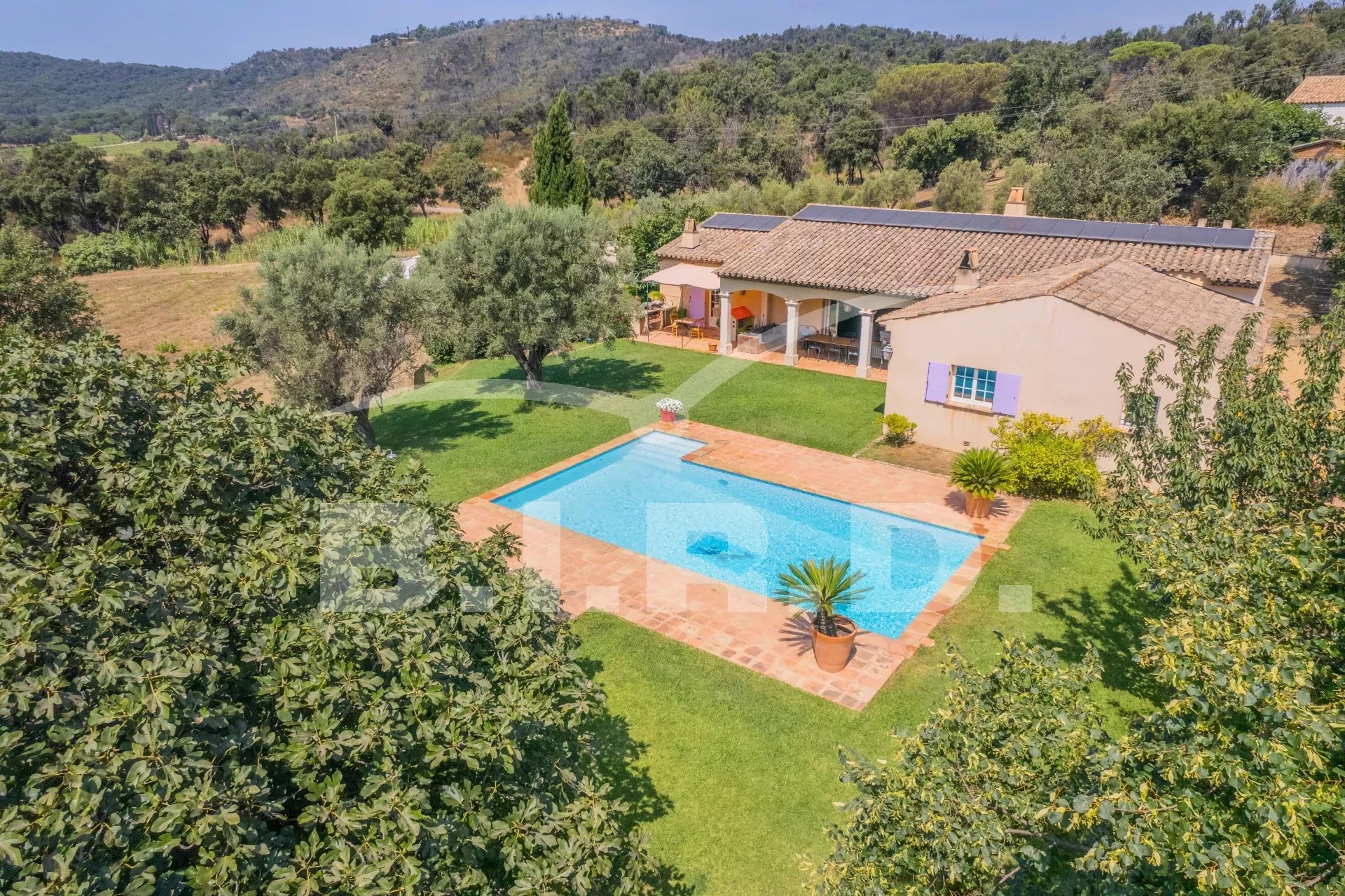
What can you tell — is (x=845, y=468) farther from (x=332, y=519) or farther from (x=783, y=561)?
(x=332, y=519)

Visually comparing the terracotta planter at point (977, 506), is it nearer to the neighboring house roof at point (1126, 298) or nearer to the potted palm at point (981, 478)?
the potted palm at point (981, 478)

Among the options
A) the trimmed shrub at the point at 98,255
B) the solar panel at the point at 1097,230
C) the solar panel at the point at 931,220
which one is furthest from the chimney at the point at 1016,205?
the trimmed shrub at the point at 98,255

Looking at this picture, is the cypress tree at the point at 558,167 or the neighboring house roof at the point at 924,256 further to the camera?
the cypress tree at the point at 558,167

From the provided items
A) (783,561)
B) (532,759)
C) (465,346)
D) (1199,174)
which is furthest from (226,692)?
(1199,174)

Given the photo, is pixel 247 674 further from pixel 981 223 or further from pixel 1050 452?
pixel 981 223

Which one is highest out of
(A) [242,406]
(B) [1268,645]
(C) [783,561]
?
(A) [242,406]
